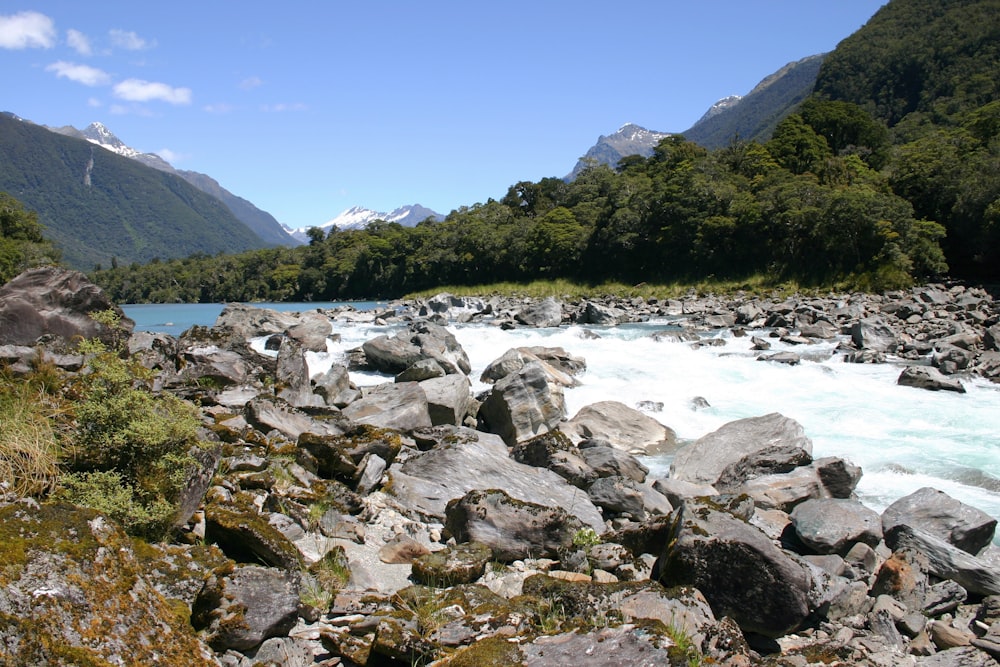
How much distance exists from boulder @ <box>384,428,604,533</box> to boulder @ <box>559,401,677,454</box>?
4.03m

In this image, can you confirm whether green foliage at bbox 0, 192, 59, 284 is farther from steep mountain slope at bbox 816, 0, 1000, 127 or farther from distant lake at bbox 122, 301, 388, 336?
steep mountain slope at bbox 816, 0, 1000, 127

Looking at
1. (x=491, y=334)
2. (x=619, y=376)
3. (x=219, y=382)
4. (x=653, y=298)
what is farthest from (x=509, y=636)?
(x=653, y=298)

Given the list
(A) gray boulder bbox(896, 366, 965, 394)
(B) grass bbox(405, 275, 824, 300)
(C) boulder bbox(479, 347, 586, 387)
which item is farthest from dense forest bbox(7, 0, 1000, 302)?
(C) boulder bbox(479, 347, 586, 387)

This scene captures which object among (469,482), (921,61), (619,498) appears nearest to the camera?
(619,498)

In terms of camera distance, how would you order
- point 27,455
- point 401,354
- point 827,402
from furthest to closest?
point 401,354, point 827,402, point 27,455

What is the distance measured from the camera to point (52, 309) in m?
15.1

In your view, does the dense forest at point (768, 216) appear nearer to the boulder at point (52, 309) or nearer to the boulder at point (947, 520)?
the boulder at point (947, 520)

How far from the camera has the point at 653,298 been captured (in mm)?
57875

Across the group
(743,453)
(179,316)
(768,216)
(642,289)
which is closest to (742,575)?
(743,453)

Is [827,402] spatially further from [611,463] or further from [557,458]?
[557,458]

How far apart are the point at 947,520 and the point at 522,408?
7.83m

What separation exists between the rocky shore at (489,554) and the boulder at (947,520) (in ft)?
0.11

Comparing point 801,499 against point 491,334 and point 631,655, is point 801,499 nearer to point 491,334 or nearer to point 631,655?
point 631,655

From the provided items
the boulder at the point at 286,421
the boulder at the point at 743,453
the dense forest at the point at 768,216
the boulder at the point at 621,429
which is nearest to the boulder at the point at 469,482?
the boulder at the point at 286,421
